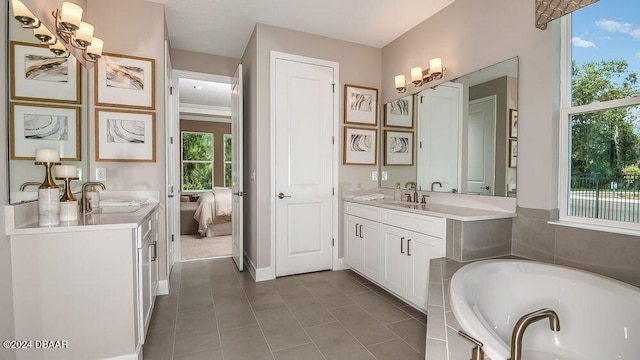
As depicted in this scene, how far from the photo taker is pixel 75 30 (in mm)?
2025

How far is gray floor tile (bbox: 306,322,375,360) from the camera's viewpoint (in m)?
1.91

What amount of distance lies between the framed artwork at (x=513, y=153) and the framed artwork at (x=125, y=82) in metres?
3.07

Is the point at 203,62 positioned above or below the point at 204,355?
above

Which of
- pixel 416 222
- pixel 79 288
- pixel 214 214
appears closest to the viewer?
pixel 79 288

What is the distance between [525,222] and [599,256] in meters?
0.45

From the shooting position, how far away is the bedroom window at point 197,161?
791 cm

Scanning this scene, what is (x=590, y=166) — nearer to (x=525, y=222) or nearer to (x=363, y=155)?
(x=525, y=222)

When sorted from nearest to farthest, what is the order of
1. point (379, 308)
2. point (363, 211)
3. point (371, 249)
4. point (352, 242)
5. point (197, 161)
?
point (379, 308) < point (371, 249) < point (363, 211) < point (352, 242) < point (197, 161)

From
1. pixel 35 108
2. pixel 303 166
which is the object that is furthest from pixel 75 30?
pixel 303 166

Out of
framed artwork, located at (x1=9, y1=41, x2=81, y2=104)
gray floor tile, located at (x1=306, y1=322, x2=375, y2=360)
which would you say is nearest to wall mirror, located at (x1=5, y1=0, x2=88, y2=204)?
framed artwork, located at (x1=9, y1=41, x2=81, y2=104)

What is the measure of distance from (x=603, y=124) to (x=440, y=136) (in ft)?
4.10

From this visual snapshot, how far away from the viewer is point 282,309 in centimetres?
256

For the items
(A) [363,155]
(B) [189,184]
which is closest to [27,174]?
(A) [363,155]

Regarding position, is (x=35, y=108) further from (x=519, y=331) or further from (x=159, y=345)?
(x=519, y=331)
